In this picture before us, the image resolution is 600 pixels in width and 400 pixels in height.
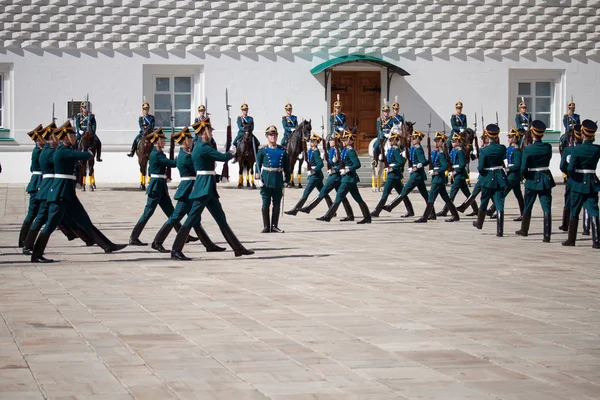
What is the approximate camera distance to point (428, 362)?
327 inches

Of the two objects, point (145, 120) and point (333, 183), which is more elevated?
point (145, 120)

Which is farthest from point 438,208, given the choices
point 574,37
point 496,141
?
point 574,37

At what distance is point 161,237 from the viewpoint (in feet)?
50.8

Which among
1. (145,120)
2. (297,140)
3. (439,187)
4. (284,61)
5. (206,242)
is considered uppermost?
(284,61)

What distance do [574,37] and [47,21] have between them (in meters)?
15.3

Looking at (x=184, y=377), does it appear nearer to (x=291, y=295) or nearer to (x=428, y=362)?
(x=428, y=362)

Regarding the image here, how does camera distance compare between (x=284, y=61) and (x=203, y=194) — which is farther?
(x=284, y=61)

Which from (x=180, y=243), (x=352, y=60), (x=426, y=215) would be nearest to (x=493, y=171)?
(x=426, y=215)

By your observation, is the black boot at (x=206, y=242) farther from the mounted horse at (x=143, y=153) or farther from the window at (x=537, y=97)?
the window at (x=537, y=97)

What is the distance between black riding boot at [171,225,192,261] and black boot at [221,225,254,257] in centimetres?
45

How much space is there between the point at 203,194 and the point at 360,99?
2079 cm

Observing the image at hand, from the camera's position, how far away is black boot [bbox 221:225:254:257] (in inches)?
578

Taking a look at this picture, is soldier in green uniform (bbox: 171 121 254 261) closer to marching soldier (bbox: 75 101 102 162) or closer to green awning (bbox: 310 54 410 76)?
marching soldier (bbox: 75 101 102 162)

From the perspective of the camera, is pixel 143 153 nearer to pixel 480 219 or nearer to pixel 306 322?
pixel 480 219
